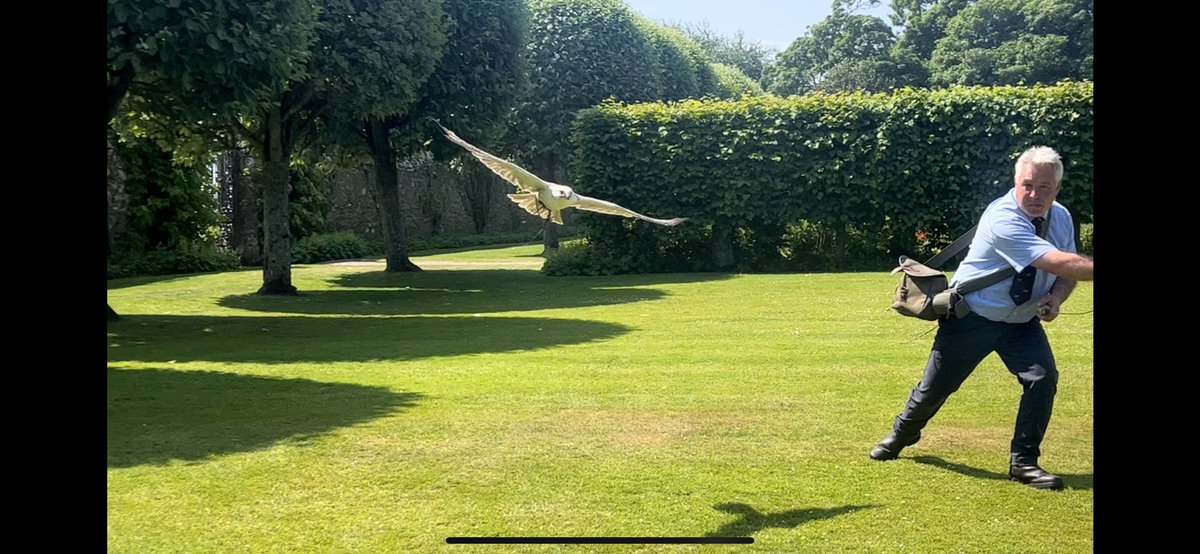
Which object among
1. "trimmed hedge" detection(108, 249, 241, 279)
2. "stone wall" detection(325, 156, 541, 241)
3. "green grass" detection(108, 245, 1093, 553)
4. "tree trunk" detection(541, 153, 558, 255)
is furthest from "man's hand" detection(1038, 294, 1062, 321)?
"trimmed hedge" detection(108, 249, 241, 279)

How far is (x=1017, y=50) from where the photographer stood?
513 centimetres

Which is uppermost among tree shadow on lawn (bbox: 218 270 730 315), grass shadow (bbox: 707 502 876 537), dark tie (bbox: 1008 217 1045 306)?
dark tie (bbox: 1008 217 1045 306)

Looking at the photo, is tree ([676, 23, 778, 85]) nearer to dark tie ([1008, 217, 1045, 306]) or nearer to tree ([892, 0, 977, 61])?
tree ([892, 0, 977, 61])

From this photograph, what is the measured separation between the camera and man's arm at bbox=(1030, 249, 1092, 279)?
3109 millimetres

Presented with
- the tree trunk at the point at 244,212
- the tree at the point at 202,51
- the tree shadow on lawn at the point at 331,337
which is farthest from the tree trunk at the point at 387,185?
the tree trunk at the point at 244,212

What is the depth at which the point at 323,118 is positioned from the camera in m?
10.2

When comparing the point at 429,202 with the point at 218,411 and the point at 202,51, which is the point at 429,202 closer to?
the point at 202,51

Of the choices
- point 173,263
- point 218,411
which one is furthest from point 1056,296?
point 173,263

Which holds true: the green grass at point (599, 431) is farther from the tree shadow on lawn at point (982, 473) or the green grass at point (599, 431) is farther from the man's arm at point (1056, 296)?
the man's arm at point (1056, 296)

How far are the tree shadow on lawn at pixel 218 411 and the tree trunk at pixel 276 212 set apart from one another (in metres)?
4.16

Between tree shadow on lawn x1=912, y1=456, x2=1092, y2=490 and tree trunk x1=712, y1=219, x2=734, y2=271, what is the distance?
228 centimetres
